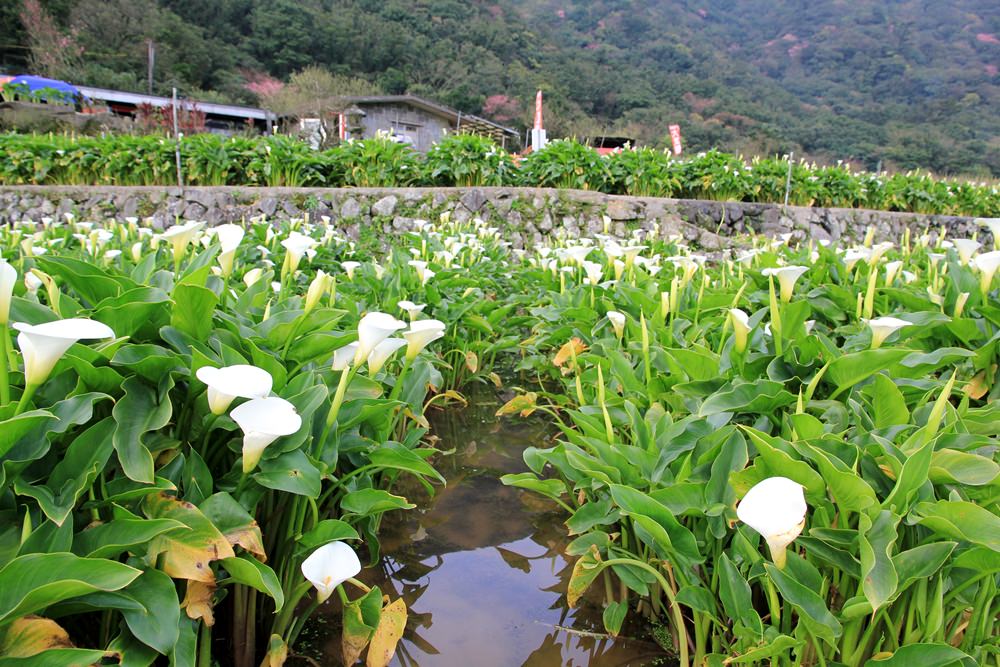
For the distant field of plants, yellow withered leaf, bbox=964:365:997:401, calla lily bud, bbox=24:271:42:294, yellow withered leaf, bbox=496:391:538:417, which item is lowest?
yellow withered leaf, bbox=496:391:538:417

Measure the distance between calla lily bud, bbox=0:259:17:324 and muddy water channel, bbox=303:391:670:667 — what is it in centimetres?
104

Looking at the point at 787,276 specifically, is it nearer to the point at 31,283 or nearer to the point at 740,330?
the point at 740,330

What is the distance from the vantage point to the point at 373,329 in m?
1.42

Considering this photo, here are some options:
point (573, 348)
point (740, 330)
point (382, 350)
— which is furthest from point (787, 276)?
point (382, 350)

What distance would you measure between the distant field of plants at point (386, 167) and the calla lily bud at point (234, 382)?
8.05m

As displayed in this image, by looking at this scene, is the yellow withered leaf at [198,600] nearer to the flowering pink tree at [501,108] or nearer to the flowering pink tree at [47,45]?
the flowering pink tree at [47,45]

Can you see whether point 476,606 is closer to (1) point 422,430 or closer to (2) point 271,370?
(1) point 422,430

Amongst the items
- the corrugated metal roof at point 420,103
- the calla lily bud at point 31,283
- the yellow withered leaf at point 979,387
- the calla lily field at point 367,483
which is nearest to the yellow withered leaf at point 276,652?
the calla lily field at point 367,483

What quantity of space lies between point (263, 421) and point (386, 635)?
1.93ft

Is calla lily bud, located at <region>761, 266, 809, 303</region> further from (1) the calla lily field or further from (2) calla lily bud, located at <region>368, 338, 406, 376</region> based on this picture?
(2) calla lily bud, located at <region>368, 338, 406, 376</region>

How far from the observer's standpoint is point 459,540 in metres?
2.27

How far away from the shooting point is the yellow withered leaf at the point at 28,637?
936 mm

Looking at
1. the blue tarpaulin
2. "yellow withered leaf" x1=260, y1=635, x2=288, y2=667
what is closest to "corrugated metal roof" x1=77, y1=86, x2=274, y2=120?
the blue tarpaulin

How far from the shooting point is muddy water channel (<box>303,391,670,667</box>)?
170 cm
